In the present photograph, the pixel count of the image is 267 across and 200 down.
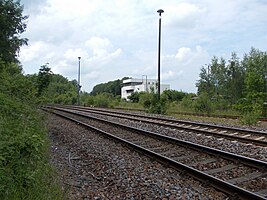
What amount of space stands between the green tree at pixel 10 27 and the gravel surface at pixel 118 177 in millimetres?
13028

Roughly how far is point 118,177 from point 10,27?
57.8 ft

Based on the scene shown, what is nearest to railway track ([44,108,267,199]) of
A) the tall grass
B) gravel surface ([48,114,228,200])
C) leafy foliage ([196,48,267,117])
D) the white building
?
gravel surface ([48,114,228,200])

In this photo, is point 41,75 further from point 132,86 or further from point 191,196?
point 132,86

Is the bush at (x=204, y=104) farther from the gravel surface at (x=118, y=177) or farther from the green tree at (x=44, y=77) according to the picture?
the gravel surface at (x=118, y=177)

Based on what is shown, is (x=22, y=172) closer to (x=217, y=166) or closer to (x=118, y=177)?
(x=118, y=177)

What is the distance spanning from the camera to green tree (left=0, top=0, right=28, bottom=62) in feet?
68.2

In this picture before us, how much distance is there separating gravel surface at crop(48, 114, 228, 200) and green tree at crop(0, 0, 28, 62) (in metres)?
13.0

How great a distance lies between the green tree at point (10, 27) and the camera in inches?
819

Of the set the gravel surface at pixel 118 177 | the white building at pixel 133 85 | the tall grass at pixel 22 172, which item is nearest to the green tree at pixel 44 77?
the gravel surface at pixel 118 177

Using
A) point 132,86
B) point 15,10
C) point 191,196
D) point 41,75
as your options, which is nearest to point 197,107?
point 41,75

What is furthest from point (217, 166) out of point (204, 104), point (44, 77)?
point (204, 104)

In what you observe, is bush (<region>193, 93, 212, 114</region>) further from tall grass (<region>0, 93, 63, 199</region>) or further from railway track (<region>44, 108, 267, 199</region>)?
tall grass (<region>0, 93, 63, 199</region>)

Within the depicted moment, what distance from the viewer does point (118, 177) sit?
278 inches

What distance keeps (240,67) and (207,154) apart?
54.9 meters
